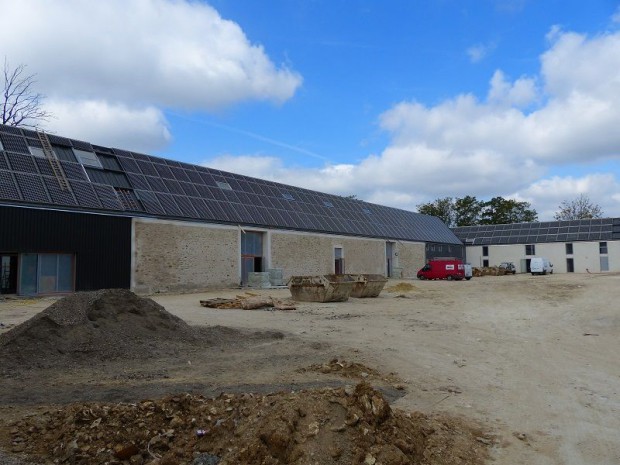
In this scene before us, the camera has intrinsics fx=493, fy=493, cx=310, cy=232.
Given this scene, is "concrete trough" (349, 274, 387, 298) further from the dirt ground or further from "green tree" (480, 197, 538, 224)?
"green tree" (480, 197, 538, 224)

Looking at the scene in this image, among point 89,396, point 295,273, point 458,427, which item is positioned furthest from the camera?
point 295,273

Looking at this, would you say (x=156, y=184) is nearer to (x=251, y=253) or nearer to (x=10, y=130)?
(x=251, y=253)

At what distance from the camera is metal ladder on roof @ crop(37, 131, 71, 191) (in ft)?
75.7

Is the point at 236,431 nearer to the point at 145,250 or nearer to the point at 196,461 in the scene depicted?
the point at 196,461

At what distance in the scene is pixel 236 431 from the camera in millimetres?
4441

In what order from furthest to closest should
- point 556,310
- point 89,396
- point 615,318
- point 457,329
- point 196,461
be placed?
1. point 556,310
2. point 615,318
3. point 457,329
4. point 89,396
5. point 196,461

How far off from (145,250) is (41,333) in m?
16.5

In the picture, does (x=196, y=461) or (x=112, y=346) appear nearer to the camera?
(x=196, y=461)

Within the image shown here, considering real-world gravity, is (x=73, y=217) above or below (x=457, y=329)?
above

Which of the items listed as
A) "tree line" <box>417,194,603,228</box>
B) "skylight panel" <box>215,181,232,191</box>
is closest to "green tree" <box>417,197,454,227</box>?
"tree line" <box>417,194,603,228</box>

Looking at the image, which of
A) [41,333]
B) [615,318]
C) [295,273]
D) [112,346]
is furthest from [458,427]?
[295,273]

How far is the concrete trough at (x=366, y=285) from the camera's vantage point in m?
23.5

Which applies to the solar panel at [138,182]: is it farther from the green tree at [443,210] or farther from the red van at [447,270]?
the green tree at [443,210]

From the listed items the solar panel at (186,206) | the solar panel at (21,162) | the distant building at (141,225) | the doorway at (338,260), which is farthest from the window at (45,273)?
the doorway at (338,260)
